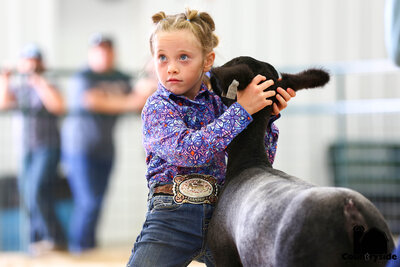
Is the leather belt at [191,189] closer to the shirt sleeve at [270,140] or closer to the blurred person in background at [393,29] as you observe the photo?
the shirt sleeve at [270,140]

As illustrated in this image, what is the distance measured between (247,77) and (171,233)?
0.45m

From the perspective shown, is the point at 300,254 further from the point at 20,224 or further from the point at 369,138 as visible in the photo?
the point at 369,138

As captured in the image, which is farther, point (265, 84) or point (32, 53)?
point (32, 53)

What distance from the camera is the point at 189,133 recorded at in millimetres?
1448

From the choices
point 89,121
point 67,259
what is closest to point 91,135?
point 89,121

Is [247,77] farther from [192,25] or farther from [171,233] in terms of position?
Answer: [171,233]

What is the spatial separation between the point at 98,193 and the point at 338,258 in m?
3.26

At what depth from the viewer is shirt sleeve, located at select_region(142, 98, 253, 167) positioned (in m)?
1.42

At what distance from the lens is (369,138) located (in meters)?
5.55

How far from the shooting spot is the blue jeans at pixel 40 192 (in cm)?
397

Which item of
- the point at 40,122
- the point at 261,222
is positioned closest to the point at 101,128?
the point at 40,122

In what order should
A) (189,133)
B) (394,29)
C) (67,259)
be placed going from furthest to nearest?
(67,259)
(189,133)
(394,29)

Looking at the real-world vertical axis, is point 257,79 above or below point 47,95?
above

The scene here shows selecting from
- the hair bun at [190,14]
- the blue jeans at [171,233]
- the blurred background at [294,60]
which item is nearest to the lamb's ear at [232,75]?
the hair bun at [190,14]
